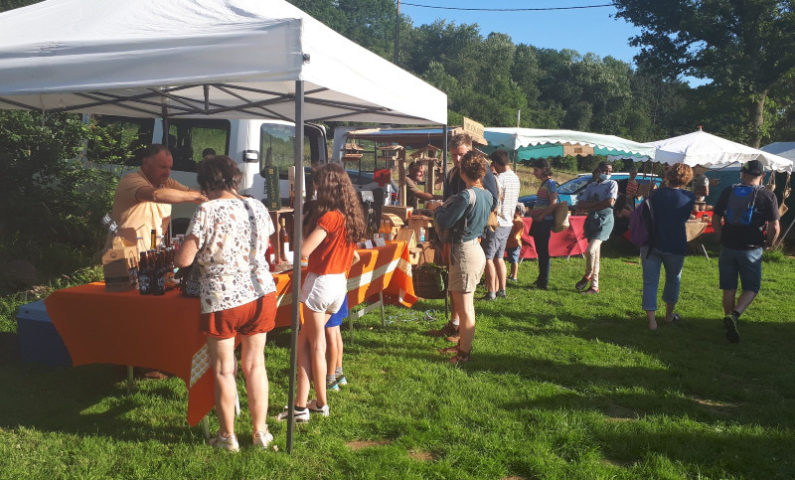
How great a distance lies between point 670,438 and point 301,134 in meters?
2.72

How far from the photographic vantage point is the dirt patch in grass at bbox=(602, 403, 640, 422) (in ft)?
12.1

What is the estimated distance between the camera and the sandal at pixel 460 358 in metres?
4.52

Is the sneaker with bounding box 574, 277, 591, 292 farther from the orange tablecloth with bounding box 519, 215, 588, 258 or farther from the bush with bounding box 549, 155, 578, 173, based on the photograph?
the bush with bounding box 549, 155, 578, 173

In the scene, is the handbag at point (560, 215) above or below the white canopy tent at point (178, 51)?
below

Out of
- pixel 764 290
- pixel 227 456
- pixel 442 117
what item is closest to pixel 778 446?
pixel 227 456

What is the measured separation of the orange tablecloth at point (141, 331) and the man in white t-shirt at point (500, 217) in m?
3.07

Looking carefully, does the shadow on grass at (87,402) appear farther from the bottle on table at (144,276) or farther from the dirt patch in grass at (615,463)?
the dirt patch in grass at (615,463)

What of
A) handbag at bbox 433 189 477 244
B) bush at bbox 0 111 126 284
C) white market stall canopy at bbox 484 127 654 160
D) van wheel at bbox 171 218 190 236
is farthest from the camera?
white market stall canopy at bbox 484 127 654 160

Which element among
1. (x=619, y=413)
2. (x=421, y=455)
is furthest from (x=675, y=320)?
(x=421, y=455)

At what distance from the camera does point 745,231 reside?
5176 mm

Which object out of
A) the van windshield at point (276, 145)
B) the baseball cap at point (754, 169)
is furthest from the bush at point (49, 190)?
the baseball cap at point (754, 169)

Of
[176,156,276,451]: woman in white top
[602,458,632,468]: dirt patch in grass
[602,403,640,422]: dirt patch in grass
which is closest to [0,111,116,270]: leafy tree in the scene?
[176,156,276,451]: woman in white top

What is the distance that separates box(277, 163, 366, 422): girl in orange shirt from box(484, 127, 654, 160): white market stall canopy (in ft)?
27.0

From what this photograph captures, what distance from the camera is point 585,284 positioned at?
7.52 m
